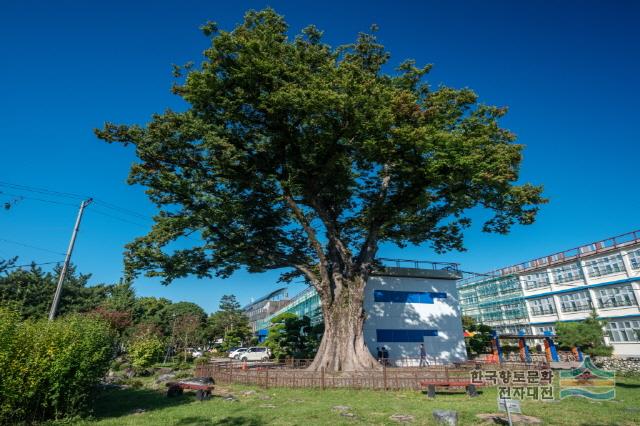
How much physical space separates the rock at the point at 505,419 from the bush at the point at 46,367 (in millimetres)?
10288

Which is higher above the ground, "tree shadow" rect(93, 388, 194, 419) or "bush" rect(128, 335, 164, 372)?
"bush" rect(128, 335, 164, 372)

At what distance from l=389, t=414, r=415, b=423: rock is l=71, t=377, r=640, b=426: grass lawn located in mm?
142

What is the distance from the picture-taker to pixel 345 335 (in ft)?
58.9

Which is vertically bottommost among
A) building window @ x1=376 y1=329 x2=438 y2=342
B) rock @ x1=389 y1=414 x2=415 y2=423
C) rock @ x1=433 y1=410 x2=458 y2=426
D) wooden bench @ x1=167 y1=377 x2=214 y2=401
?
rock @ x1=389 y1=414 x2=415 y2=423

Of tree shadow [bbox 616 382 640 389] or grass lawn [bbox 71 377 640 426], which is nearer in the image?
grass lawn [bbox 71 377 640 426]

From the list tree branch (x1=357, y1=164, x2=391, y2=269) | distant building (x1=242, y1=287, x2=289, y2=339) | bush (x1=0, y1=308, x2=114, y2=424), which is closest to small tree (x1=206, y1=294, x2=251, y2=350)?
distant building (x1=242, y1=287, x2=289, y2=339)

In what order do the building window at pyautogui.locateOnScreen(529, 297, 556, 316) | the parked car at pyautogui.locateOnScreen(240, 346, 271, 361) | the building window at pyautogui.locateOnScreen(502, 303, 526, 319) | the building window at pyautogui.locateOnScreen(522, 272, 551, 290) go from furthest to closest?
the building window at pyautogui.locateOnScreen(502, 303, 526, 319) → the building window at pyautogui.locateOnScreen(522, 272, 551, 290) → the building window at pyautogui.locateOnScreen(529, 297, 556, 316) → the parked car at pyautogui.locateOnScreen(240, 346, 271, 361)

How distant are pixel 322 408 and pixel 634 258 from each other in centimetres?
4053

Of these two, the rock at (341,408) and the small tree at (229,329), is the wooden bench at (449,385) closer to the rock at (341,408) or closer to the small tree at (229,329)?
the rock at (341,408)

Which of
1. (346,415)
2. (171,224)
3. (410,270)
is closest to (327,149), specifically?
(171,224)

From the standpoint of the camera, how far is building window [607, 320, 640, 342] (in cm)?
3472

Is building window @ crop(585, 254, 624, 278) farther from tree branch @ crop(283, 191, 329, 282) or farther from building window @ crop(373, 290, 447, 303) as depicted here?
tree branch @ crop(283, 191, 329, 282)

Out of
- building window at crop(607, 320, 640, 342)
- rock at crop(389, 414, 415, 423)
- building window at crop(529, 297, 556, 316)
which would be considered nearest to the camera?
rock at crop(389, 414, 415, 423)

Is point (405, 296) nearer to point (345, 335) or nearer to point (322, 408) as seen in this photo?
point (345, 335)
